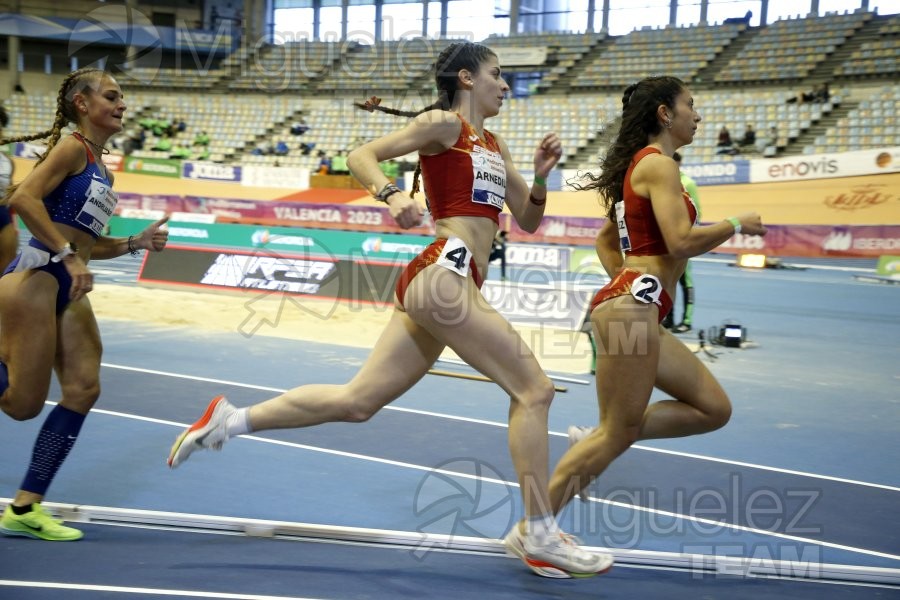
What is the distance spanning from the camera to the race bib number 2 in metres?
3.51

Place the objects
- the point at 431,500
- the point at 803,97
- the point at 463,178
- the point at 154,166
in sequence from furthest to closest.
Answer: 1. the point at 154,166
2. the point at 803,97
3. the point at 431,500
4. the point at 463,178

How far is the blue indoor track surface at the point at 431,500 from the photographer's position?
3.50 m

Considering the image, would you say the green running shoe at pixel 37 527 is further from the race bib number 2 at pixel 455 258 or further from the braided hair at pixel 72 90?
the race bib number 2 at pixel 455 258

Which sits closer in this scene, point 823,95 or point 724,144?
point 724,144

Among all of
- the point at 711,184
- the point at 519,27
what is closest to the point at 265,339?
the point at 711,184

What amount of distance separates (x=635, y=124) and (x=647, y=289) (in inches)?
30.3

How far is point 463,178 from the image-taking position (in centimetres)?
361

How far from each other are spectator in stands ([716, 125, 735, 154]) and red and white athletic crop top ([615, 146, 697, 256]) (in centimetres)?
2117

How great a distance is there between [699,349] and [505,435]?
4232mm

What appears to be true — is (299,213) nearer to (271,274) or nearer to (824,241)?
(271,274)

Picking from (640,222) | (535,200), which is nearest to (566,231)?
(535,200)

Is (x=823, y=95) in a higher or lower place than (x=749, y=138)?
higher

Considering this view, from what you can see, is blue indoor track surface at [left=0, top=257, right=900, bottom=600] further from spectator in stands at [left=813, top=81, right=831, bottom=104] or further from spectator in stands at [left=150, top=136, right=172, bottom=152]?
spectator in stands at [left=150, top=136, right=172, bottom=152]

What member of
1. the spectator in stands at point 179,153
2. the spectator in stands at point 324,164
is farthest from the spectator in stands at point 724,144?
the spectator in stands at point 179,153
